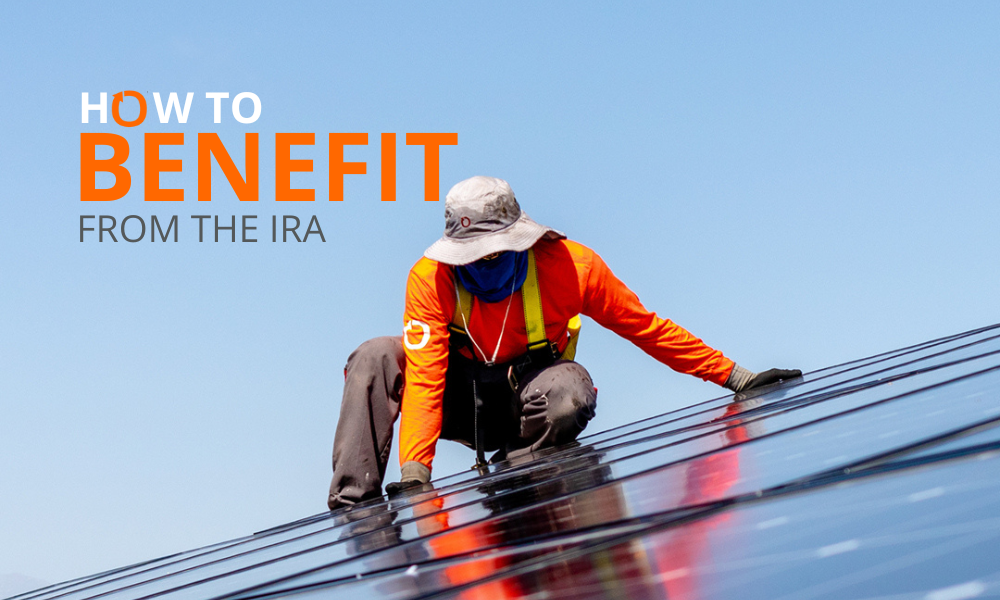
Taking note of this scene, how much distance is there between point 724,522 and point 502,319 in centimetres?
261

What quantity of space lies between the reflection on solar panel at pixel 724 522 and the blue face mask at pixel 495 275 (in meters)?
0.88

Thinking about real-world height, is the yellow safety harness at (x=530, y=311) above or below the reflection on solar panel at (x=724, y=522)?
above

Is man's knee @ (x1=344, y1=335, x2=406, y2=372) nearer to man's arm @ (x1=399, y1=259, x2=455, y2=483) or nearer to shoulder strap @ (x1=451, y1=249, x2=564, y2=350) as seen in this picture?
man's arm @ (x1=399, y1=259, x2=455, y2=483)

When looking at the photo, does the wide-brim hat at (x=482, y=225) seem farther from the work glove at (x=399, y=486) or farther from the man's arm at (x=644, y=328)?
the work glove at (x=399, y=486)

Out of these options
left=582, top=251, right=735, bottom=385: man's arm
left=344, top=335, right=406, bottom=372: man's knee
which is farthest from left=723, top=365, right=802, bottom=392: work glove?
left=344, top=335, right=406, bottom=372: man's knee

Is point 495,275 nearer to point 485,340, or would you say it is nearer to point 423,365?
point 485,340

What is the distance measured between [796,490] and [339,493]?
8.93ft

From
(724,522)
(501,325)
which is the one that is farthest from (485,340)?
(724,522)

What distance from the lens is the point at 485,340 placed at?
399 cm

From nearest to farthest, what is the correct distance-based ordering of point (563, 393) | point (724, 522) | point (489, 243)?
1. point (724, 522)
2. point (489, 243)
3. point (563, 393)

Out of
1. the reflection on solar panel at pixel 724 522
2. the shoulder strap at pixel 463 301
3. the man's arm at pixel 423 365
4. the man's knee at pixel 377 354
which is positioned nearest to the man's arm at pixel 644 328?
the shoulder strap at pixel 463 301

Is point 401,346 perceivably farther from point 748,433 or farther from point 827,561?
point 827,561

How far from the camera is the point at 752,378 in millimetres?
4441

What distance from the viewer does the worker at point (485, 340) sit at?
149 inches
